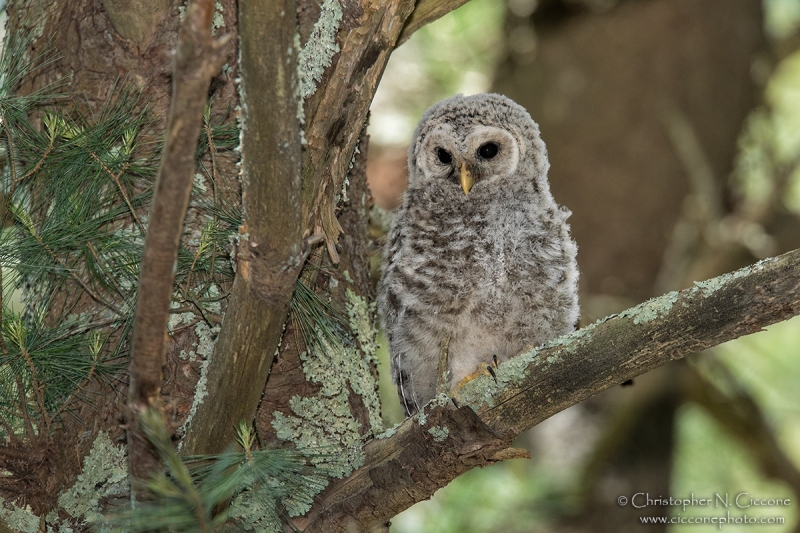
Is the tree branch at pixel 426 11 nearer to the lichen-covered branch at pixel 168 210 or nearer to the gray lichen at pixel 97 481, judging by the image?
the lichen-covered branch at pixel 168 210

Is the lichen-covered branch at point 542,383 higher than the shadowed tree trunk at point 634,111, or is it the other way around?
the shadowed tree trunk at point 634,111

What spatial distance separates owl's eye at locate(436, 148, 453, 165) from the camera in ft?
7.52

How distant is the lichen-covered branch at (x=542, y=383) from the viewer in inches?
51.3

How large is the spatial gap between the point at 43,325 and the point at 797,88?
5.01m

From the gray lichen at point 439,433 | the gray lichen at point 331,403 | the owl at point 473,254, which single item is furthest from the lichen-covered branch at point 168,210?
the owl at point 473,254

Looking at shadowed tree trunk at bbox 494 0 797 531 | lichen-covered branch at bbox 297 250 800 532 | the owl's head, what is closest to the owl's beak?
the owl's head

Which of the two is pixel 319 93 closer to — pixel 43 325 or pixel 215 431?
pixel 215 431

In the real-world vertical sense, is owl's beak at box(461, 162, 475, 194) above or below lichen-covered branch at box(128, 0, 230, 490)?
above

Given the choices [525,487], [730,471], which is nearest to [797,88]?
[730,471]

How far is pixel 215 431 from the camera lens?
1468mm

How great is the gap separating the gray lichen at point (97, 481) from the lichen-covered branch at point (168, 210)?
503mm

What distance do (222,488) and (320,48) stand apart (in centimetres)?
92

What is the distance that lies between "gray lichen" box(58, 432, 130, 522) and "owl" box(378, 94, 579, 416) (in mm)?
762

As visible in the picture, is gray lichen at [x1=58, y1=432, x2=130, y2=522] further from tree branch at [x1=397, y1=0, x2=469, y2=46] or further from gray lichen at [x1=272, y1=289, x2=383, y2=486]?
tree branch at [x1=397, y1=0, x2=469, y2=46]
